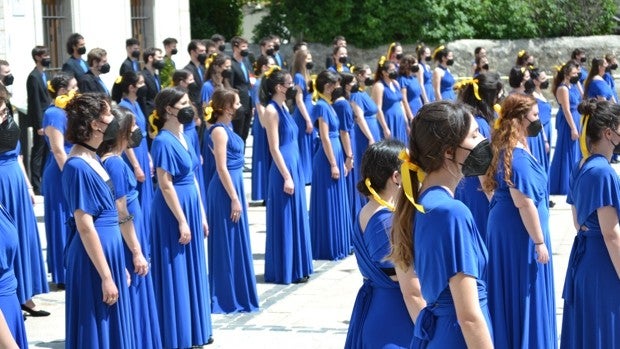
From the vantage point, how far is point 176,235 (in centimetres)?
869

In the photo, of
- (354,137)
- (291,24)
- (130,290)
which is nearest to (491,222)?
(130,290)

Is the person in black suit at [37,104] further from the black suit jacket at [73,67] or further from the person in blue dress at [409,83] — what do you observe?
the person in blue dress at [409,83]

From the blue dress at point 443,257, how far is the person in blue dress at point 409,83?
13.5m

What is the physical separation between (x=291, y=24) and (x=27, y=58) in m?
13.3

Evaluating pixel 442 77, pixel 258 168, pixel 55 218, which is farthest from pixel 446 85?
pixel 55 218

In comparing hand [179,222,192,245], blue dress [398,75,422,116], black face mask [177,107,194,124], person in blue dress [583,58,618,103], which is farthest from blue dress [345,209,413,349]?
blue dress [398,75,422,116]

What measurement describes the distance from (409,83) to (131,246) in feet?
37.9

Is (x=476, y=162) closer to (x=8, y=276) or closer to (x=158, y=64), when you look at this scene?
(x=8, y=276)

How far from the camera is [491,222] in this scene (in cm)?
770

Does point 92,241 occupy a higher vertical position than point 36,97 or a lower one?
lower

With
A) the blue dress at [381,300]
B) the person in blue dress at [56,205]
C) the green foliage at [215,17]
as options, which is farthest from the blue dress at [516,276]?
the green foliage at [215,17]

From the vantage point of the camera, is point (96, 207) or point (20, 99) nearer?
point (96, 207)

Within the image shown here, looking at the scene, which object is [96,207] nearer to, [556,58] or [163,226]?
[163,226]

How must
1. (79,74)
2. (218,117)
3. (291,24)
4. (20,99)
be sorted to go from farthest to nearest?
(291,24)
(20,99)
(79,74)
(218,117)
